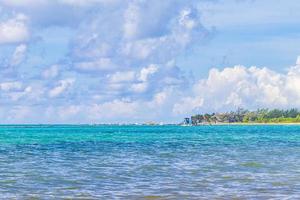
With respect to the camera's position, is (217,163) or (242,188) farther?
(217,163)

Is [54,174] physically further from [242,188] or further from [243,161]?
[243,161]

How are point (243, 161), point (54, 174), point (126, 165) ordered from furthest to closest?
point (243, 161) → point (126, 165) → point (54, 174)

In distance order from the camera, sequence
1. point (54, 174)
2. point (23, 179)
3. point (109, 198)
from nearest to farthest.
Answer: point (109, 198) < point (23, 179) < point (54, 174)

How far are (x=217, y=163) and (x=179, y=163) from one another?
2.64 m

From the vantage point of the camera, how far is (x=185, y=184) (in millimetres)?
29375

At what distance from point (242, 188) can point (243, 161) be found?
1773 cm

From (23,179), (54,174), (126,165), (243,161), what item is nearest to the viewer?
(23,179)

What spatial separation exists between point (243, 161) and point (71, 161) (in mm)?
12656

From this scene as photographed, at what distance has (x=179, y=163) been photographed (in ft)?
141

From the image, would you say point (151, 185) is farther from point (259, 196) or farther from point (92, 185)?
point (259, 196)

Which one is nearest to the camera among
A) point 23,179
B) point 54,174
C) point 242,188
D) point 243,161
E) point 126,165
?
point 242,188

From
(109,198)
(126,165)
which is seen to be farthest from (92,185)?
(126,165)

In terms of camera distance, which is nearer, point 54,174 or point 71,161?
point 54,174

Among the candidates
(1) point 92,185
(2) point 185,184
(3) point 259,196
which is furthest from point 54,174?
(3) point 259,196
